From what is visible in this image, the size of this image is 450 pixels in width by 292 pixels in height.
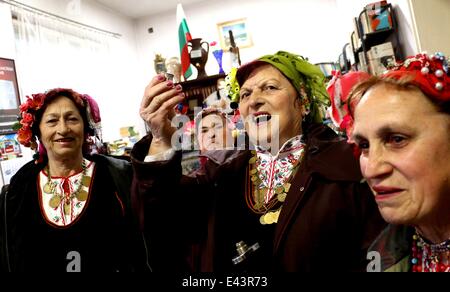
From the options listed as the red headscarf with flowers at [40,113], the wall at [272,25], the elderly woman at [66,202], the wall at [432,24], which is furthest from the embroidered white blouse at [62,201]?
the wall at [272,25]

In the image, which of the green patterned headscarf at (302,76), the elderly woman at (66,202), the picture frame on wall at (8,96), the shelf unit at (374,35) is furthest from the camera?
the picture frame on wall at (8,96)

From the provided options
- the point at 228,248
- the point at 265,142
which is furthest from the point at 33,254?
the point at 265,142

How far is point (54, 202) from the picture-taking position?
1592 millimetres

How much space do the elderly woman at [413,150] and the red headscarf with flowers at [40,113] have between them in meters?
1.37

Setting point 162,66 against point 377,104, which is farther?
point 162,66

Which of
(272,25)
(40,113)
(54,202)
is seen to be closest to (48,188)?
(54,202)

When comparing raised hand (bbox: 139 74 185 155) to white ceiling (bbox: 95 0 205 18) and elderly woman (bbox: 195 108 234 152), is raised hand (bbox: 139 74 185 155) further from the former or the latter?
white ceiling (bbox: 95 0 205 18)

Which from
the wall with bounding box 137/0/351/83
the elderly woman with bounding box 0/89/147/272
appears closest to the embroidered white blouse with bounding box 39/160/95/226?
the elderly woman with bounding box 0/89/147/272

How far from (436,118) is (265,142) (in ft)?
1.94

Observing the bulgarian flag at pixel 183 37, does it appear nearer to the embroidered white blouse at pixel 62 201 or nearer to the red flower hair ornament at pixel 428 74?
the embroidered white blouse at pixel 62 201

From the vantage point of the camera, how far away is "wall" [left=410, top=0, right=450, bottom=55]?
88.4 inches

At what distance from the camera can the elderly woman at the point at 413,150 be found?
0.74 m
